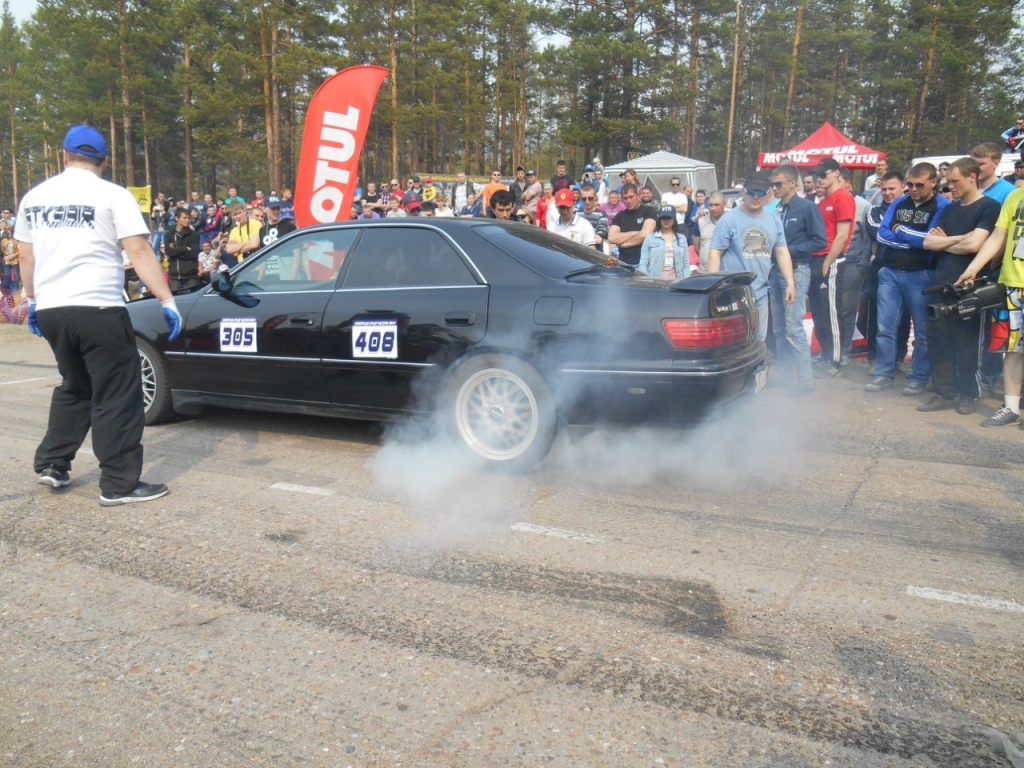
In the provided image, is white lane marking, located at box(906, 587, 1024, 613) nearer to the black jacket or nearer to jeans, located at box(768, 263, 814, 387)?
jeans, located at box(768, 263, 814, 387)

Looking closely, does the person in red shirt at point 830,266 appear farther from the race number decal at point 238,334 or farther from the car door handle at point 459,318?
the race number decal at point 238,334

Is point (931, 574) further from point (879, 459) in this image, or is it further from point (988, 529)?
point (879, 459)

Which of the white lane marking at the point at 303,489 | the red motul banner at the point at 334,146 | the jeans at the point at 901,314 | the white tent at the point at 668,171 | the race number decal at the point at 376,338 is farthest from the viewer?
the white tent at the point at 668,171

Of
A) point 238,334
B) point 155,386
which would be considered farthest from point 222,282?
point 155,386

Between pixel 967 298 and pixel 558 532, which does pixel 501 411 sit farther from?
pixel 967 298

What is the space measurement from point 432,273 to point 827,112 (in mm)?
45160

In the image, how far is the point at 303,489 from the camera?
455cm

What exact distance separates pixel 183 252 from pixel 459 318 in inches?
294

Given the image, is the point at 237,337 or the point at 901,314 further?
the point at 901,314

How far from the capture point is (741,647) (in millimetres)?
2766

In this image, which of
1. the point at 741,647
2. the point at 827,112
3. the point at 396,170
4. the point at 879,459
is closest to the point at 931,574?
the point at 741,647

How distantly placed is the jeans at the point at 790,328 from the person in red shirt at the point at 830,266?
0.71 meters

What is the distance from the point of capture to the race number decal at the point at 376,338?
4.89 metres

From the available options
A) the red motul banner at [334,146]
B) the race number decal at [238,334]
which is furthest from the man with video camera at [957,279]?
the red motul banner at [334,146]
